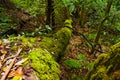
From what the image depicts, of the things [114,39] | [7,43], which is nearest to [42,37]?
[7,43]

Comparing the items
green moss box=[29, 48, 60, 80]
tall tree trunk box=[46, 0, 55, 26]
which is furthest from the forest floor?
green moss box=[29, 48, 60, 80]

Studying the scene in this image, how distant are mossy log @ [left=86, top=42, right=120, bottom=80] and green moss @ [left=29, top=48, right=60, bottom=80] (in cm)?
91

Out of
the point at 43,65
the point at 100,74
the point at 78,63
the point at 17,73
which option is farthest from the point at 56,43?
the point at 100,74

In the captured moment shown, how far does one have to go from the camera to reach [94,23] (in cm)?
1435

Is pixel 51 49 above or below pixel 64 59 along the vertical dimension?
above

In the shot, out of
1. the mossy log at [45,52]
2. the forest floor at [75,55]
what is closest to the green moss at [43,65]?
the mossy log at [45,52]

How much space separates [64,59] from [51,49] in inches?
78.6

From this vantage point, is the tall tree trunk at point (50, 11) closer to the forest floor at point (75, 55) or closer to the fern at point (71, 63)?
the forest floor at point (75, 55)

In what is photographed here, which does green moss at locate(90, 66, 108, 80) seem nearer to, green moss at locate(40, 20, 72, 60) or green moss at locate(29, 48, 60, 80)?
green moss at locate(29, 48, 60, 80)

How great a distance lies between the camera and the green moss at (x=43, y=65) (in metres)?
4.56

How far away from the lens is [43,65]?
15.8ft

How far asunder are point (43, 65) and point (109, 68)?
1484 mm

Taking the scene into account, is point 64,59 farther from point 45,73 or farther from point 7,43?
point 45,73

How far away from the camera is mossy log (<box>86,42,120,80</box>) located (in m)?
3.66
